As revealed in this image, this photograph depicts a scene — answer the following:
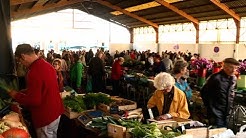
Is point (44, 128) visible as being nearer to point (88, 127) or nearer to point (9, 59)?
point (88, 127)

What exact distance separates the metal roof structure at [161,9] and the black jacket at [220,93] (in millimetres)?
8130

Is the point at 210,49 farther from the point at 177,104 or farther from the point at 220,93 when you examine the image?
the point at 177,104

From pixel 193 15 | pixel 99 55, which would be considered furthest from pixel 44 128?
pixel 193 15

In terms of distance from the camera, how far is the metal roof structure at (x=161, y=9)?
14.9 meters

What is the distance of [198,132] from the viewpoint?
3.02 m

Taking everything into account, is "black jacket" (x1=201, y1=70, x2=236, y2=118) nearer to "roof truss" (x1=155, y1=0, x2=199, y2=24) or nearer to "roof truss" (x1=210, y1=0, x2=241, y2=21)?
"roof truss" (x1=210, y1=0, x2=241, y2=21)

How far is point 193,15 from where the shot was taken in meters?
17.9

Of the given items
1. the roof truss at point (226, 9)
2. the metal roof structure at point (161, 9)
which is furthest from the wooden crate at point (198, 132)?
the roof truss at point (226, 9)

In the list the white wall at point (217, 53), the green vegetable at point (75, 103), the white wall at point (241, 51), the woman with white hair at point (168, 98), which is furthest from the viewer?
the white wall at point (217, 53)

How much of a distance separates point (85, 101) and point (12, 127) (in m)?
2.28

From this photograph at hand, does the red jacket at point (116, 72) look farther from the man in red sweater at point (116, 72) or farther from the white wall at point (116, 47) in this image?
the white wall at point (116, 47)

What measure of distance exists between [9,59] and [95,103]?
1.49 m

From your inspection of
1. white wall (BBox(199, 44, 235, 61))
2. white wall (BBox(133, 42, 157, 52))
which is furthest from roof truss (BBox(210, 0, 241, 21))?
white wall (BBox(133, 42, 157, 52))

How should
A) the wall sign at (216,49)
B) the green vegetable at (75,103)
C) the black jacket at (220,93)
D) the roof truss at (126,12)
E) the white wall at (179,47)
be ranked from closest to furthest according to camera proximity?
1. the black jacket at (220,93)
2. the green vegetable at (75,103)
3. the wall sign at (216,49)
4. the white wall at (179,47)
5. the roof truss at (126,12)
